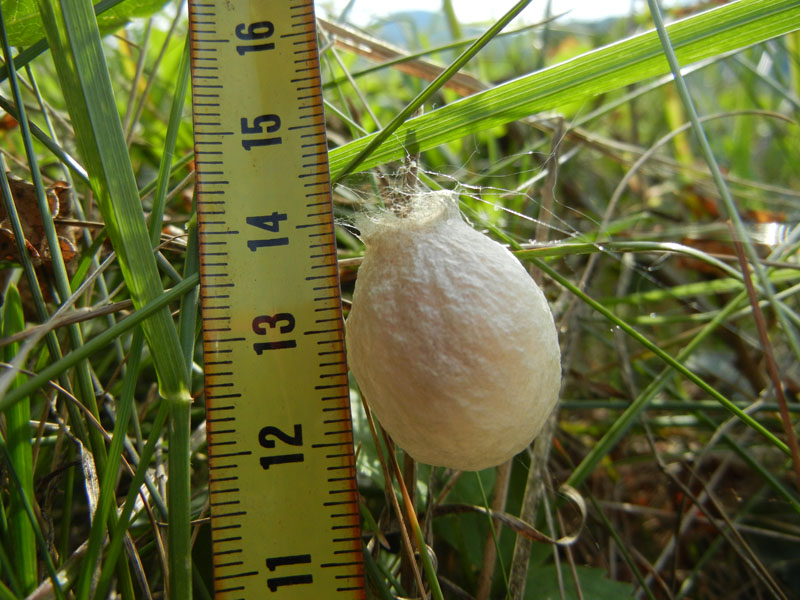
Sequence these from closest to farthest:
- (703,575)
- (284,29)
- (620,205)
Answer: (284,29), (703,575), (620,205)

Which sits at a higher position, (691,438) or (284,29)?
(284,29)

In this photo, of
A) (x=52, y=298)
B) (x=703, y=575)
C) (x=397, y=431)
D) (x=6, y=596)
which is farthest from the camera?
(x=703, y=575)

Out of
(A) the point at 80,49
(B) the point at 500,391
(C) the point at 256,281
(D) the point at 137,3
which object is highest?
(D) the point at 137,3

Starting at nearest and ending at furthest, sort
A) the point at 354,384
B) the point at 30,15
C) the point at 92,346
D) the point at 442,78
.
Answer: the point at 92,346
the point at 442,78
the point at 30,15
the point at 354,384

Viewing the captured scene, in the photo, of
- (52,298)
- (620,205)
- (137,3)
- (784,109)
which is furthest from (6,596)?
(784,109)

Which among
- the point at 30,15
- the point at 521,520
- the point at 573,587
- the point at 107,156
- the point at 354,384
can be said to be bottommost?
the point at 573,587

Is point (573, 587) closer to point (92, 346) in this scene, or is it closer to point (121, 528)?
point (121, 528)

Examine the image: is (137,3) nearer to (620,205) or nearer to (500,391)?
(500,391)

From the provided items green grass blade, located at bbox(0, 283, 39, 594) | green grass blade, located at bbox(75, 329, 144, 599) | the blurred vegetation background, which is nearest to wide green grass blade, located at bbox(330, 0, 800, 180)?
the blurred vegetation background

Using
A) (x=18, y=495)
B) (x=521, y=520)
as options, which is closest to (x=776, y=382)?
(x=521, y=520)
